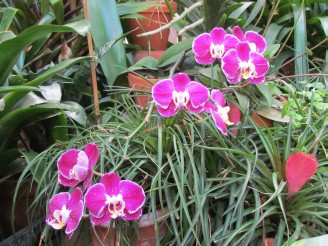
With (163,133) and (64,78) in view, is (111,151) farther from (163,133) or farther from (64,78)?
(64,78)

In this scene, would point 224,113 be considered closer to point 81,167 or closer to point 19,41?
point 81,167

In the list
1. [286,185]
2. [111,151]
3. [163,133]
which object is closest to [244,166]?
[286,185]

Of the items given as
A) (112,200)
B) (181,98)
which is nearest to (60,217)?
(112,200)

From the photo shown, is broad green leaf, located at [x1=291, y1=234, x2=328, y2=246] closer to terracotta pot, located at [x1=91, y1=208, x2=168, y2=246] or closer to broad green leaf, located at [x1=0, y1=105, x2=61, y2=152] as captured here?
terracotta pot, located at [x1=91, y1=208, x2=168, y2=246]

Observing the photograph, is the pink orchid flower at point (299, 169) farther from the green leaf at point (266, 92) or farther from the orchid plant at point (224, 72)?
the green leaf at point (266, 92)

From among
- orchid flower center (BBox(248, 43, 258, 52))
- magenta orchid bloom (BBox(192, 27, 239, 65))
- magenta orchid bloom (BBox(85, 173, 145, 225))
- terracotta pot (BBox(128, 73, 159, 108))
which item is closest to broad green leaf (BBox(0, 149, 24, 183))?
terracotta pot (BBox(128, 73, 159, 108))

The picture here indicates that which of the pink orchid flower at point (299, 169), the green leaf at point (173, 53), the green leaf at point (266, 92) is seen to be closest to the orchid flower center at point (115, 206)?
the pink orchid flower at point (299, 169)
